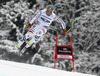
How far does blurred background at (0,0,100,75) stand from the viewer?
4297mm

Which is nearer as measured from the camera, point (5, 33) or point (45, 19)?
point (45, 19)

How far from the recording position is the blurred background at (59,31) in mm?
4297

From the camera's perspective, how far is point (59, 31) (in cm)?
469

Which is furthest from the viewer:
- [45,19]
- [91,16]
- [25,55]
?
[91,16]

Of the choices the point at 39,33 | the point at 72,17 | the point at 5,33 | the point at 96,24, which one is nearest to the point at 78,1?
the point at 72,17

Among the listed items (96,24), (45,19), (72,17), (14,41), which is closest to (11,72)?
(45,19)

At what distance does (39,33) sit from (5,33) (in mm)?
2215

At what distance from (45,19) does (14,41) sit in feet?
7.09

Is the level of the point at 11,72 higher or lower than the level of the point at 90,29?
lower

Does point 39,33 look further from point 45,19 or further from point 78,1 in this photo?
point 78,1

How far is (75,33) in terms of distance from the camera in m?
4.62

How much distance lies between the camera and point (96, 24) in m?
4.59

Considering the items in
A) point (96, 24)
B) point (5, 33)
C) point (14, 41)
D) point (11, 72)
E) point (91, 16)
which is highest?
point (91, 16)

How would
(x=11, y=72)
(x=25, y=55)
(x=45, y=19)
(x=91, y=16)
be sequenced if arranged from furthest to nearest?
(x=91, y=16) → (x=25, y=55) → (x=45, y=19) → (x=11, y=72)
